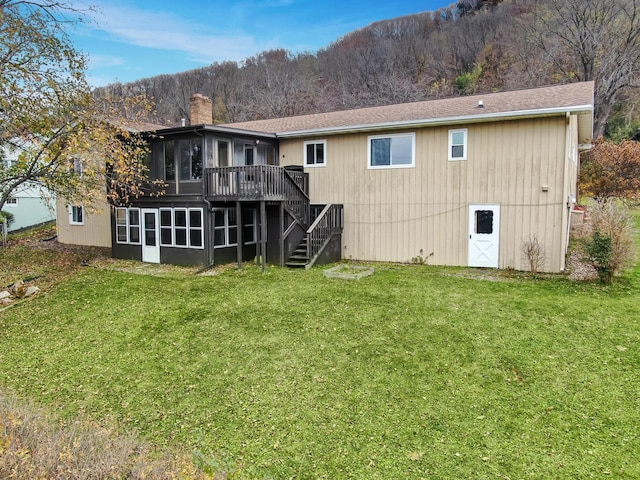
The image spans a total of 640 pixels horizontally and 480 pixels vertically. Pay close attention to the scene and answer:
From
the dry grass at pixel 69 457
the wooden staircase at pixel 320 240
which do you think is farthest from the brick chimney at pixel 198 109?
the dry grass at pixel 69 457

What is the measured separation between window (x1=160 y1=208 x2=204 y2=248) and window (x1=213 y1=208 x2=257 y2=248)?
18.8 inches

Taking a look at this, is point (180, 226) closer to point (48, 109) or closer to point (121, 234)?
point (121, 234)

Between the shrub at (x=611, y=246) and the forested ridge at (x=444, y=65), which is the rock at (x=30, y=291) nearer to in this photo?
the shrub at (x=611, y=246)

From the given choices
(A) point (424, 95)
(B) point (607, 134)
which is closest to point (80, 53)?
(A) point (424, 95)

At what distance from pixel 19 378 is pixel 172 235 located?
7.43 meters

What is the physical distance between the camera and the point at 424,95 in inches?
1395

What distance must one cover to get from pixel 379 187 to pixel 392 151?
1.14m

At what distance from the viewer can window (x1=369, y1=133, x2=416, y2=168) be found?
12.1 m

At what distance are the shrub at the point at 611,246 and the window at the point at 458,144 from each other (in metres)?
3.74

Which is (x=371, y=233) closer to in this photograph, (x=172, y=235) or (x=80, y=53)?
(x=172, y=235)

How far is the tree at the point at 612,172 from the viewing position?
1966 centimetres

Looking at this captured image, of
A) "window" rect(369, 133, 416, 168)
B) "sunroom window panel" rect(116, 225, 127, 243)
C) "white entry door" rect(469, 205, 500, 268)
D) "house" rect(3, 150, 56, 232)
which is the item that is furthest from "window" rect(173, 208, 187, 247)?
"house" rect(3, 150, 56, 232)

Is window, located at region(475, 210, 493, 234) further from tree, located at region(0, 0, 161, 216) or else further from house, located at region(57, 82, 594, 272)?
tree, located at region(0, 0, 161, 216)

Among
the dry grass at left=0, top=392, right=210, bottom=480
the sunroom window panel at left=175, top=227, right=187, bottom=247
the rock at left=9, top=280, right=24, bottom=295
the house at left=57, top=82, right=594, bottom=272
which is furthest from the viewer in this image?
the sunroom window panel at left=175, top=227, right=187, bottom=247
